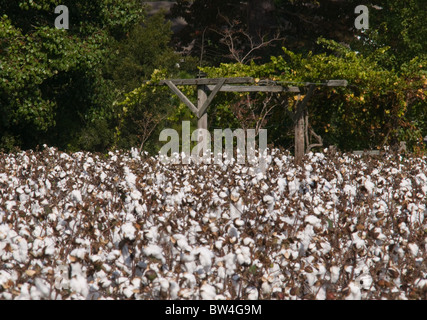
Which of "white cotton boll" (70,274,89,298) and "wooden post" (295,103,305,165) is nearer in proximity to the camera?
"white cotton boll" (70,274,89,298)

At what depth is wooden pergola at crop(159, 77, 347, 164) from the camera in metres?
11.7

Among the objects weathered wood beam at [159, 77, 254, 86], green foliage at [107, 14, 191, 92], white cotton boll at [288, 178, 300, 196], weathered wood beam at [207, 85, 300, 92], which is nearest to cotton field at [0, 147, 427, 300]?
white cotton boll at [288, 178, 300, 196]

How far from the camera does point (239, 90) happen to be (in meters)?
13.0

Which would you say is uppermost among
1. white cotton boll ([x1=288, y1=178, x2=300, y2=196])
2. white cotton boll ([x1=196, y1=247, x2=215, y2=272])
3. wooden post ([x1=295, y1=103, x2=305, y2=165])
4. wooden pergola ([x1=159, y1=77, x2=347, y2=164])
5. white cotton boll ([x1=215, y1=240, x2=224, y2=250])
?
wooden pergola ([x1=159, y1=77, x2=347, y2=164])

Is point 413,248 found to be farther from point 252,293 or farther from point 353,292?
point 252,293

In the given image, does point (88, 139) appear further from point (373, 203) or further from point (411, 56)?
point (373, 203)

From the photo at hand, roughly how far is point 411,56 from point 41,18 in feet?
37.8

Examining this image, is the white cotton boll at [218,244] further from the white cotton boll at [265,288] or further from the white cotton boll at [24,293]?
the white cotton boll at [24,293]

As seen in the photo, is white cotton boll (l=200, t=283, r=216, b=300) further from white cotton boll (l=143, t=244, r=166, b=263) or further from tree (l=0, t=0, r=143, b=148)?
tree (l=0, t=0, r=143, b=148)

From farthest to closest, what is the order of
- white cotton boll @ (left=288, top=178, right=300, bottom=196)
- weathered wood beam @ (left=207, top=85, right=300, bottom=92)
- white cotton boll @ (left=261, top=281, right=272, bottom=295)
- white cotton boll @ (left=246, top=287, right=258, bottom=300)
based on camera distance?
weathered wood beam @ (left=207, top=85, right=300, bottom=92), white cotton boll @ (left=288, top=178, right=300, bottom=196), white cotton boll @ (left=261, top=281, right=272, bottom=295), white cotton boll @ (left=246, top=287, right=258, bottom=300)

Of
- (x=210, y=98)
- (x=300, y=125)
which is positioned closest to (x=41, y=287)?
(x=210, y=98)
